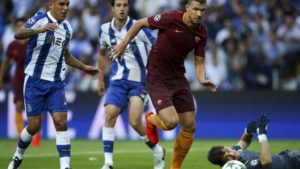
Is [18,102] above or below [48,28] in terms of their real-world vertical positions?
below

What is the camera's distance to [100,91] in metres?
12.9

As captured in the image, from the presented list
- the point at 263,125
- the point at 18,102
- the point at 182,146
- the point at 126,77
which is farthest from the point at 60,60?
the point at 18,102

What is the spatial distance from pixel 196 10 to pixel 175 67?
3.13 feet

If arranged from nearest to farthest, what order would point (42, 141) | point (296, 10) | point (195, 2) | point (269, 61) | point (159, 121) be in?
point (195, 2)
point (159, 121)
point (42, 141)
point (269, 61)
point (296, 10)

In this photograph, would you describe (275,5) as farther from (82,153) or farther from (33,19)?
(33,19)

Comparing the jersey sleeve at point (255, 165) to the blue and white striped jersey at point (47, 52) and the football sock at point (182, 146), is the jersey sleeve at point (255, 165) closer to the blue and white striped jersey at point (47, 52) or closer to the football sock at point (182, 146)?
the football sock at point (182, 146)

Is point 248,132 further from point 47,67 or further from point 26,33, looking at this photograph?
point 26,33

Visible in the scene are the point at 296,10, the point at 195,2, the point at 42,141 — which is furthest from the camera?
the point at 296,10

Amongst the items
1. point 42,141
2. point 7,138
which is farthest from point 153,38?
point 7,138

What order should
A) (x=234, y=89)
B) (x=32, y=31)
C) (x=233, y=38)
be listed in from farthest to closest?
(x=233, y=38)
(x=234, y=89)
(x=32, y=31)

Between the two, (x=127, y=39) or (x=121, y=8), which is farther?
(x=121, y=8)

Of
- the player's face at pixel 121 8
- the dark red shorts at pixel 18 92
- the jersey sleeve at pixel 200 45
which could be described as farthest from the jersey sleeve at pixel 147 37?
the dark red shorts at pixel 18 92

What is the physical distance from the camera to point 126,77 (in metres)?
13.0

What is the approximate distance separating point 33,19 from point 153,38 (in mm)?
2524
